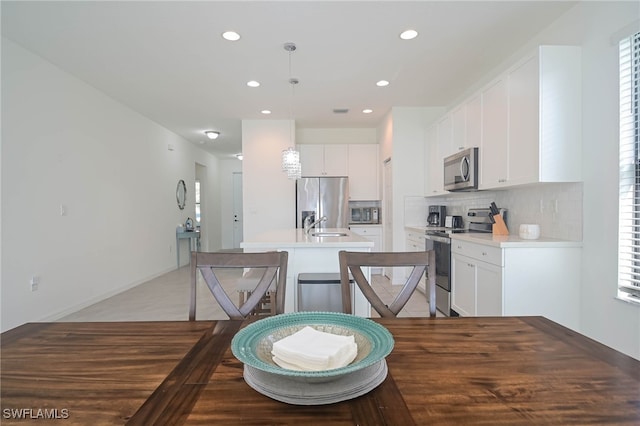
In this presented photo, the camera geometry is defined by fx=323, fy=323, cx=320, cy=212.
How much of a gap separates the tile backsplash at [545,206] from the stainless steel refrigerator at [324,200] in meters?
2.23

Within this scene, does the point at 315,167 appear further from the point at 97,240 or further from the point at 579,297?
the point at 579,297

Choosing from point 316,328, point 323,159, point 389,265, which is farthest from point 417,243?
point 316,328

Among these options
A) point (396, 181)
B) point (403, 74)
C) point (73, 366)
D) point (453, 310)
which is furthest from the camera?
point (396, 181)

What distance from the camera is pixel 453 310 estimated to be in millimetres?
3348

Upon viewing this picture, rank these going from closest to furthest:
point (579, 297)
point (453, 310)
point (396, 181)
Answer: point (579, 297), point (453, 310), point (396, 181)

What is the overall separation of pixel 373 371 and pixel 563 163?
8.32 ft

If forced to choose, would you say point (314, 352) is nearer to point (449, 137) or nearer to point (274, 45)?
point (274, 45)

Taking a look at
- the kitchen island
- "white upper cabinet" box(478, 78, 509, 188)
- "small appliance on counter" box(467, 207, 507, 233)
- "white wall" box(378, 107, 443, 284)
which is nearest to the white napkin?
the kitchen island

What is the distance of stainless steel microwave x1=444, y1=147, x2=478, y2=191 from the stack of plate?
3054 millimetres

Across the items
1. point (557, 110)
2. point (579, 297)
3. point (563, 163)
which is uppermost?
point (557, 110)

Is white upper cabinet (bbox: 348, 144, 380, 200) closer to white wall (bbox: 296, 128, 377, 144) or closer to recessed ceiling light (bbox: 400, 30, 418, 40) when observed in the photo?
white wall (bbox: 296, 128, 377, 144)

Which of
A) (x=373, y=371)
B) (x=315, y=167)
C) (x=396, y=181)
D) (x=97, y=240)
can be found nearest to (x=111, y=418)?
(x=373, y=371)

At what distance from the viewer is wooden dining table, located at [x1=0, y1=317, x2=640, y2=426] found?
1.98 ft

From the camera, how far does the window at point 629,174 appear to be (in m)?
2.00
